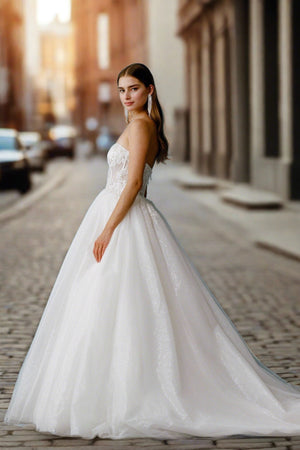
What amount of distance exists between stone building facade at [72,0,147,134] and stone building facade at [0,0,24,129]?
24.2 feet

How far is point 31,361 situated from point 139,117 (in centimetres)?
128

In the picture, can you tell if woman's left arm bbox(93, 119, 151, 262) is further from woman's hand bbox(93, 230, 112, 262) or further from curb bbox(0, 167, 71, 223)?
curb bbox(0, 167, 71, 223)

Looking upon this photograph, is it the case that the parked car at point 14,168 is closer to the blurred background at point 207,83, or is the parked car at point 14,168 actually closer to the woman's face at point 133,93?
the blurred background at point 207,83

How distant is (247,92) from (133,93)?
2163cm

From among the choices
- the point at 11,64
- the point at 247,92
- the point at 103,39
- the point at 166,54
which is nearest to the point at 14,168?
the point at 247,92

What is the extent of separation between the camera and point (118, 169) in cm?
478

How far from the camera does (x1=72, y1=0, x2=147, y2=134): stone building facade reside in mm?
65625

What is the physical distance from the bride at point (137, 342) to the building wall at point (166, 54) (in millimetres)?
48966

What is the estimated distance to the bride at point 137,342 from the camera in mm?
4500

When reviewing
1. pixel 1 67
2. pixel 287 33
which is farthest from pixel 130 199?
pixel 1 67

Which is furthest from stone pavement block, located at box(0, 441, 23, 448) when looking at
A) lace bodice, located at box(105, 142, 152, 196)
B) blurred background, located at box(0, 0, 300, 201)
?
blurred background, located at box(0, 0, 300, 201)

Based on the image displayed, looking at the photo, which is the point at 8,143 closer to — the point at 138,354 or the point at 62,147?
the point at 138,354

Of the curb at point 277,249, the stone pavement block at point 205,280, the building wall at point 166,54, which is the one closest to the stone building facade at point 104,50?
the building wall at point 166,54

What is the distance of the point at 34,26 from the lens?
308ft
